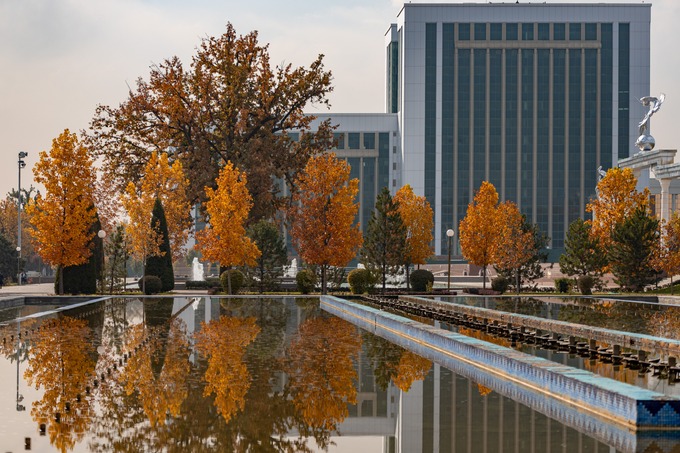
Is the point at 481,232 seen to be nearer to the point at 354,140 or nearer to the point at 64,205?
the point at 64,205

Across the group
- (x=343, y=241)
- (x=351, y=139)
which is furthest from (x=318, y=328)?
(x=351, y=139)

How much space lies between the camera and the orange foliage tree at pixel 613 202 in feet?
180

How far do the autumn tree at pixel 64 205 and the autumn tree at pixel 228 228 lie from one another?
224 inches

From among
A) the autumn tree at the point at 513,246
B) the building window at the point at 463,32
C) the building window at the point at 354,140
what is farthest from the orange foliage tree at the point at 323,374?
the building window at the point at 354,140

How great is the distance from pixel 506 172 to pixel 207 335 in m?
86.8

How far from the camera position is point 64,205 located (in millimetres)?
45031

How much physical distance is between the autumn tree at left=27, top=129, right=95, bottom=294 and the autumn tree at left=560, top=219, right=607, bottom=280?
26029 millimetres

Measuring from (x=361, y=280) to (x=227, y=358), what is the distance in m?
28.5

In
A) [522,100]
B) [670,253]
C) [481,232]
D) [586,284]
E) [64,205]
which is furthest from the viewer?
[522,100]

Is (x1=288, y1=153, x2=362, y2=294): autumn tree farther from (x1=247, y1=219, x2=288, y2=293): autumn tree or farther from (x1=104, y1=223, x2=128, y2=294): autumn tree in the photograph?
(x1=104, y1=223, x2=128, y2=294): autumn tree

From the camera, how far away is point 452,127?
354ft

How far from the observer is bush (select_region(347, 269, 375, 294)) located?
47.5m

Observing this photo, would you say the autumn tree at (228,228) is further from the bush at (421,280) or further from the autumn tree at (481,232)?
the autumn tree at (481,232)

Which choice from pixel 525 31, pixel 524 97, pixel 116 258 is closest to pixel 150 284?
pixel 116 258
